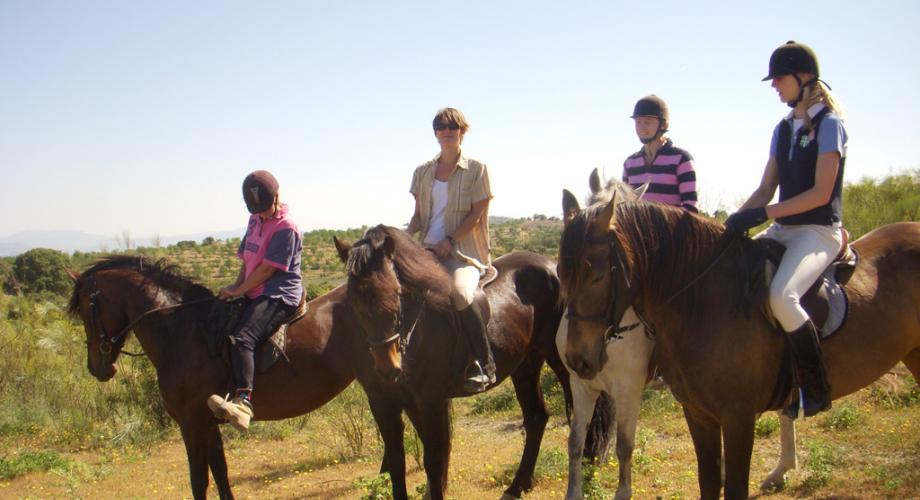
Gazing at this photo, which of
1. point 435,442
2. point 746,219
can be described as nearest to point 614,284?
point 746,219

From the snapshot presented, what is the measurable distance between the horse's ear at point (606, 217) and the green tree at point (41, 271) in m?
22.0

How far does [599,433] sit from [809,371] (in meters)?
2.66

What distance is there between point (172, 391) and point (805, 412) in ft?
15.5

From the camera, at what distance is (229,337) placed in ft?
17.9

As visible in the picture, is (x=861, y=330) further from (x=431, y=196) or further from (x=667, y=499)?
(x=431, y=196)

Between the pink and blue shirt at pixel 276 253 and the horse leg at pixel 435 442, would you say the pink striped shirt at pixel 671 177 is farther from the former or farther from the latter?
the pink and blue shirt at pixel 276 253

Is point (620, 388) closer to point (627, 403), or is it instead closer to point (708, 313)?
point (627, 403)

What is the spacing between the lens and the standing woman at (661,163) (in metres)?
5.16

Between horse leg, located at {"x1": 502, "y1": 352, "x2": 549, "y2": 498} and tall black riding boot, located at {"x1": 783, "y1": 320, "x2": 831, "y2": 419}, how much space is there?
2.92 m

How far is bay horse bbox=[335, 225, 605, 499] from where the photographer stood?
4.31m

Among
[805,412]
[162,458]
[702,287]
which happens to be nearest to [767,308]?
[702,287]

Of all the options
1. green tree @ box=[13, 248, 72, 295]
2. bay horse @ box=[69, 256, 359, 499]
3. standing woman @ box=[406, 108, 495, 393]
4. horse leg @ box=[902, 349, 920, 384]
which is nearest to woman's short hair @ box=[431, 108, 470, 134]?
standing woman @ box=[406, 108, 495, 393]

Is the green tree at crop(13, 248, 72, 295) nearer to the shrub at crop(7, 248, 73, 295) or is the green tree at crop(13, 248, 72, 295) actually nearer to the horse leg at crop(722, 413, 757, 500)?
the shrub at crop(7, 248, 73, 295)

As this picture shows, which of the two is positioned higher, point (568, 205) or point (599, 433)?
point (568, 205)
